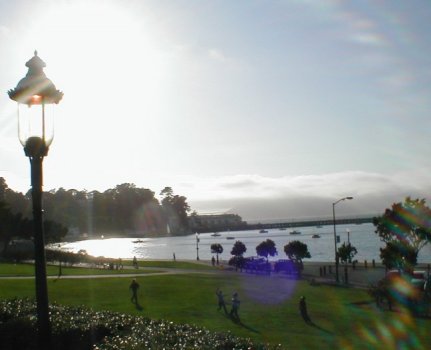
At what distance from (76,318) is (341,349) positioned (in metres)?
10.4

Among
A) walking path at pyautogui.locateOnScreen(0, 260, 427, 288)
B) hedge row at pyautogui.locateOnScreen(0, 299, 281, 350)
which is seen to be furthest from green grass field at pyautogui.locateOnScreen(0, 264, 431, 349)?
hedge row at pyautogui.locateOnScreen(0, 299, 281, 350)

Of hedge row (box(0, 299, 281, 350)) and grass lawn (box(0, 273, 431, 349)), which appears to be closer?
hedge row (box(0, 299, 281, 350))

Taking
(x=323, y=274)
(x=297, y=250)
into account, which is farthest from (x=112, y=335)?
(x=297, y=250)

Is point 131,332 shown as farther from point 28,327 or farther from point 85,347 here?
point 28,327

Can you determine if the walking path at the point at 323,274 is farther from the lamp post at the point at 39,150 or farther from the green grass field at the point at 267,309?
the lamp post at the point at 39,150

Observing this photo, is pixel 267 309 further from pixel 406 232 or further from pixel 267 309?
pixel 406 232

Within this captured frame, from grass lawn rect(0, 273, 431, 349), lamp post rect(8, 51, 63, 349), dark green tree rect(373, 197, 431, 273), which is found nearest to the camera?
lamp post rect(8, 51, 63, 349)

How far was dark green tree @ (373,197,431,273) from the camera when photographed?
4347 cm

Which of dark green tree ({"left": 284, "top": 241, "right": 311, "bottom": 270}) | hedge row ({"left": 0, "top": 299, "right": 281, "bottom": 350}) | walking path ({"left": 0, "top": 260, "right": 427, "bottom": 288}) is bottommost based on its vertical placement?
walking path ({"left": 0, "top": 260, "right": 427, "bottom": 288})

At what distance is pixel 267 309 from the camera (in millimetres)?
27203

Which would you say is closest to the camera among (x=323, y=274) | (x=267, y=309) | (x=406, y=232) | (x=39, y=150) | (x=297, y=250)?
(x=39, y=150)

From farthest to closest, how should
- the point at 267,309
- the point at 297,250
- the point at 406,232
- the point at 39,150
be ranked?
the point at 297,250
the point at 406,232
the point at 267,309
the point at 39,150

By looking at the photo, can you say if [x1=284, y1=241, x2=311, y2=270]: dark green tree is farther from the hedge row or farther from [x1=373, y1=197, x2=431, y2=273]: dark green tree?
the hedge row

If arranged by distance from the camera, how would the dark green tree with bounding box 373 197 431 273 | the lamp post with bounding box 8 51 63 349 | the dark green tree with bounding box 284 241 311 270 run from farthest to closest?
the dark green tree with bounding box 284 241 311 270, the dark green tree with bounding box 373 197 431 273, the lamp post with bounding box 8 51 63 349
